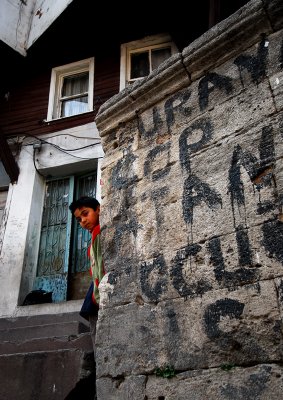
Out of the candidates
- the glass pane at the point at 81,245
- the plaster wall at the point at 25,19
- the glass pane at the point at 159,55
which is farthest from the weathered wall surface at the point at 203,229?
the plaster wall at the point at 25,19

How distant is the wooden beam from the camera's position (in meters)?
7.10

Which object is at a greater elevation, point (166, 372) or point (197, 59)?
point (197, 59)

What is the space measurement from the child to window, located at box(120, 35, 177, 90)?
5.24 metres

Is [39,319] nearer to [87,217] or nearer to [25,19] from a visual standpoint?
[87,217]

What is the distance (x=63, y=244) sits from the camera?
6.71 metres

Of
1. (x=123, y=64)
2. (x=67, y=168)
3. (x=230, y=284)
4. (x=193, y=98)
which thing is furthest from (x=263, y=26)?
(x=123, y=64)

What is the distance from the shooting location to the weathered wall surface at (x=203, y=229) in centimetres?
186

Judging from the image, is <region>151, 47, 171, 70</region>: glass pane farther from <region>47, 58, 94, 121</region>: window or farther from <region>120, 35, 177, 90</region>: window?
<region>47, 58, 94, 121</region>: window

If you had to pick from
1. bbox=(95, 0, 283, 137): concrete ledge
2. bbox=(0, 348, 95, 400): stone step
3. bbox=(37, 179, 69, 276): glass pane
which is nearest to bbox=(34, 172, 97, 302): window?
bbox=(37, 179, 69, 276): glass pane

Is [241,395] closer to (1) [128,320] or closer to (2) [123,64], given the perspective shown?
(1) [128,320]

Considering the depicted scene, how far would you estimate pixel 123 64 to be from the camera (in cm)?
793

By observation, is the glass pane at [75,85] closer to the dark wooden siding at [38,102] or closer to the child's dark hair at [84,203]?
the dark wooden siding at [38,102]

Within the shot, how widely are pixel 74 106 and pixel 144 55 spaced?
1.87 meters

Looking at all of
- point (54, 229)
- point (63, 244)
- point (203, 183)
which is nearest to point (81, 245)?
point (63, 244)
